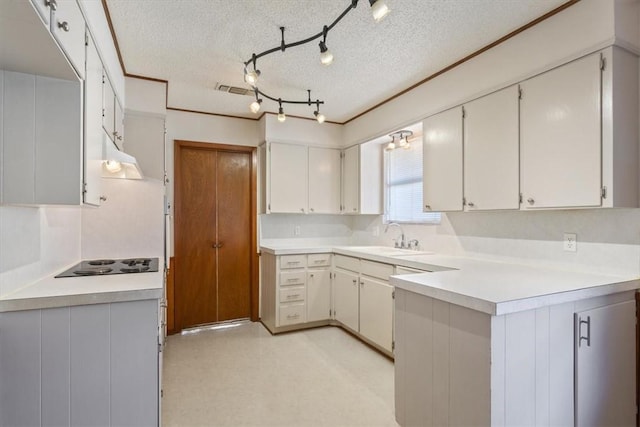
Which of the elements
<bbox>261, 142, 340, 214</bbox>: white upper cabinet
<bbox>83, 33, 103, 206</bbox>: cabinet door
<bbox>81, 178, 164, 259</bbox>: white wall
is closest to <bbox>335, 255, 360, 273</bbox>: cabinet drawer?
<bbox>261, 142, 340, 214</bbox>: white upper cabinet

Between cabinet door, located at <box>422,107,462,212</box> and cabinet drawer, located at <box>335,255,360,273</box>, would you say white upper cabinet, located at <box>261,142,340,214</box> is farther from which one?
cabinet door, located at <box>422,107,462,212</box>

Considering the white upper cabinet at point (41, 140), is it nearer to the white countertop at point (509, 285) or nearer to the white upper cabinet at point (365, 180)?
the white countertop at point (509, 285)

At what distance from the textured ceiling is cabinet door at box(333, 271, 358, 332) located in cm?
198

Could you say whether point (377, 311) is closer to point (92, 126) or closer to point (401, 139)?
point (401, 139)

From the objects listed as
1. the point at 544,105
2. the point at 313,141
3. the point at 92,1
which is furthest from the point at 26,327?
the point at 313,141

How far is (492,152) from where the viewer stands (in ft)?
7.91

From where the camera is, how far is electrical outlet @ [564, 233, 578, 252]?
2172mm

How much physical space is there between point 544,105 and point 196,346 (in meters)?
3.63

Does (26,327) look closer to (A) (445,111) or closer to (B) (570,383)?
(B) (570,383)

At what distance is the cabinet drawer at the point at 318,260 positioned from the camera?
3885 millimetres

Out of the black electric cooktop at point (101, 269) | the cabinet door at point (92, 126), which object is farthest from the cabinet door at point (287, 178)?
the cabinet door at point (92, 126)

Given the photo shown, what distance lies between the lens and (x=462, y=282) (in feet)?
5.94

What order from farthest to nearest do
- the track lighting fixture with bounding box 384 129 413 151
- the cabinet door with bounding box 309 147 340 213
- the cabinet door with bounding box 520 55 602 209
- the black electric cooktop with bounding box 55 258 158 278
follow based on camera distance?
the cabinet door with bounding box 309 147 340 213 → the track lighting fixture with bounding box 384 129 413 151 → the black electric cooktop with bounding box 55 258 158 278 → the cabinet door with bounding box 520 55 602 209

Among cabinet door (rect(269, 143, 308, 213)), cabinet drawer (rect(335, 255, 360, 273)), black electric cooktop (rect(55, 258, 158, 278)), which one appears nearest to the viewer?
black electric cooktop (rect(55, 258, 158, 278))
